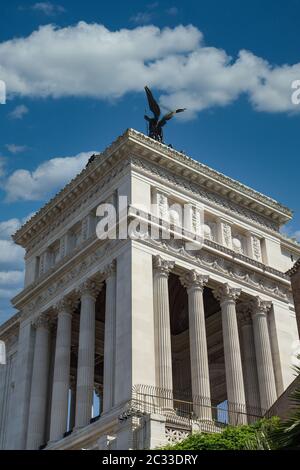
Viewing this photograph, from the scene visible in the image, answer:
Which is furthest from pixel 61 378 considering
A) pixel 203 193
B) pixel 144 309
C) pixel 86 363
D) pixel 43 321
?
pixel 203 193

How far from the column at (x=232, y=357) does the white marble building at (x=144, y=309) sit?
85mm

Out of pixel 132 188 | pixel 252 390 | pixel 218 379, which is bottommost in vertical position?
pixel 252 390

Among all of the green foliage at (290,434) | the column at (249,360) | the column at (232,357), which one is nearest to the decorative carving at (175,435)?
the column at (232,357)

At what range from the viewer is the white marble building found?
45969mm

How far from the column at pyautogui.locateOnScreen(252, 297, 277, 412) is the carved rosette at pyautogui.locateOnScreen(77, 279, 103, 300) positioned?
1066 cm

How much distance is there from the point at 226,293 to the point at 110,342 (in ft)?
31.6

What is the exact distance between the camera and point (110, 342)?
4738 centimetres

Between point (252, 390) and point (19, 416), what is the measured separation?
1528 centimetres

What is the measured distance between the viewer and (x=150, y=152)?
5366 cm
